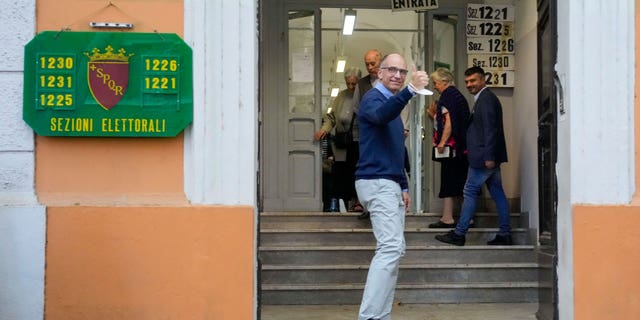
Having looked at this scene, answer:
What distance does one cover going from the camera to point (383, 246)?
5.84 m

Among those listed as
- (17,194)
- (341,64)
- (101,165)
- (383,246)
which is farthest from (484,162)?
(341,64)

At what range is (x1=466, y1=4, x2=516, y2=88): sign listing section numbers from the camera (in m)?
9.87

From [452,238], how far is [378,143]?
2824mm

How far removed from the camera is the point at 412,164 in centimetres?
1188

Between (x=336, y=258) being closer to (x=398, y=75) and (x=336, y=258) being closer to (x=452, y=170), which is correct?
(x=452, y=170)

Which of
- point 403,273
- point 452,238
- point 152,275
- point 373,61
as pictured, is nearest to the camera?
point 152,275

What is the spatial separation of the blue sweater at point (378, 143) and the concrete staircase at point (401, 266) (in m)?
2.17

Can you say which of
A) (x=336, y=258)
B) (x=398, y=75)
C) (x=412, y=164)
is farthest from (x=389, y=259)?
(x=412, y=164)

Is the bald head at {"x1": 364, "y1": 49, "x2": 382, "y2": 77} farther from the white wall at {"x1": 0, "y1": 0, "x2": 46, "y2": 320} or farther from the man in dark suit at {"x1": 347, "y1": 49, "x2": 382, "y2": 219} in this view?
the white wall at {"x1": 0, "y1": 0, "x2": 46, "y2": 320}

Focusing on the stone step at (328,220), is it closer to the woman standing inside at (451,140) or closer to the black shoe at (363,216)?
the black shoe at (363,216)

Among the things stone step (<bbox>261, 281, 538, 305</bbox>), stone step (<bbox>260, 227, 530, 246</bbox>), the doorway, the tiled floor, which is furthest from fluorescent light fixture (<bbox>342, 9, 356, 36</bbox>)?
the tiled floor

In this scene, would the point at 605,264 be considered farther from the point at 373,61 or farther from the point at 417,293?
the point at 373,61

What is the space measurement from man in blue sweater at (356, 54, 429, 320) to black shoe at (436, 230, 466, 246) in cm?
242

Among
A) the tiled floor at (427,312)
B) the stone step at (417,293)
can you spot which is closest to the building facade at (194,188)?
the tiled floor at (427,312)
